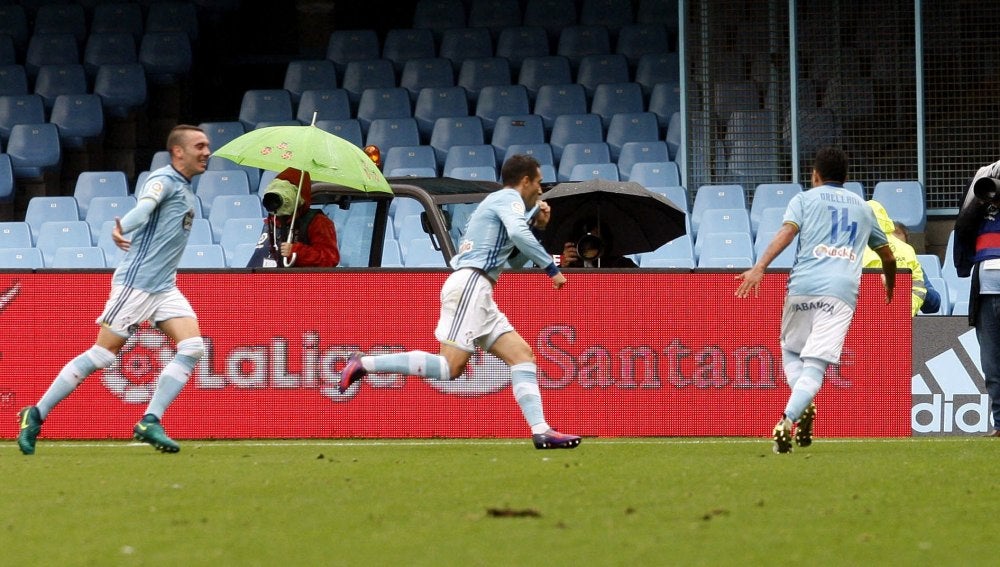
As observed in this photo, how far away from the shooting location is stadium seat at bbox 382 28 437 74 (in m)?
20.3

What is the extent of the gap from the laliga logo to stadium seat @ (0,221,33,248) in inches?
272

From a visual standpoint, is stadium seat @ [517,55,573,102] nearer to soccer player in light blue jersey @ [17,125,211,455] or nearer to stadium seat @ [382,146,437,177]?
stadium seat @ [382,146,437,177]

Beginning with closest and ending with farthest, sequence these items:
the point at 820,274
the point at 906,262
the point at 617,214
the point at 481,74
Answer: the point at 820,274 → the point at 906,262 → the point at 617,214 → the point at 481,74

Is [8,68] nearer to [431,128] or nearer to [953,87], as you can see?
[431,128]

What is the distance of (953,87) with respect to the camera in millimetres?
16844

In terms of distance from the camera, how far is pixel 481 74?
19469mm

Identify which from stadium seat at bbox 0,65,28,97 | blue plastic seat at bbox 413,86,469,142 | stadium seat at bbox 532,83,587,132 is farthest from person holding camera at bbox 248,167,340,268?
stadium seat at bbox 0,65,28,97

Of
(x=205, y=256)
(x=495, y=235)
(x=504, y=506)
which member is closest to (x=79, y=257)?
(x=205, y=256)

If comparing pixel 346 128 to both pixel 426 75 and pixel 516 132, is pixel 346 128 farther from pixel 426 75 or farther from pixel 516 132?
pixel 516 132

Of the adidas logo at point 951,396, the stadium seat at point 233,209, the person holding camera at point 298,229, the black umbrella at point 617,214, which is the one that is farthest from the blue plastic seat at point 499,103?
the adidas logo at point 951,396

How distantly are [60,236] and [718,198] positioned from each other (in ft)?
22.9

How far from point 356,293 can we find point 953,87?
8.43 metres

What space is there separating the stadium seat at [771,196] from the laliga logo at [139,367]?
6864 millimetres

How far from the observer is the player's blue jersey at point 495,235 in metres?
8.63
